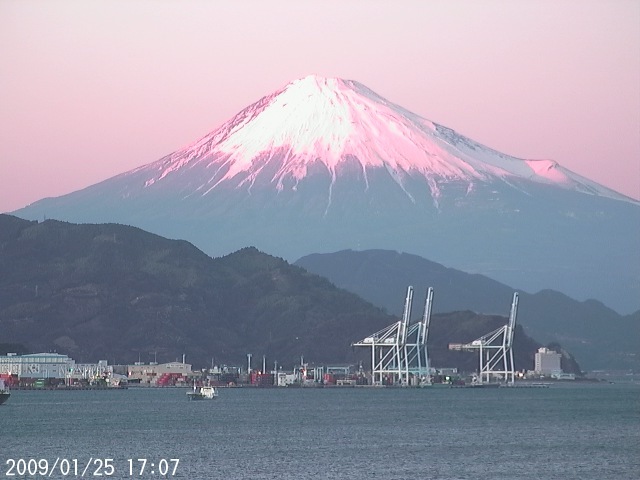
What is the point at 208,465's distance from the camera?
244 ft

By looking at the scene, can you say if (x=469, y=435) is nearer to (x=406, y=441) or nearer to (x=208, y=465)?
(x=406, y=441)

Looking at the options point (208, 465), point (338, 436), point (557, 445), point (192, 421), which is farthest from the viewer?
point (192, 421)

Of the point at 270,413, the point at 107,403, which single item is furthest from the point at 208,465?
the point at 107,403

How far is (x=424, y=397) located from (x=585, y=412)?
4142 centimetres

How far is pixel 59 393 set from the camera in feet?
609

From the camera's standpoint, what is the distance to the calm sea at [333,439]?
7312 centimetres

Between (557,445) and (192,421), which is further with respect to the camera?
(192,421)

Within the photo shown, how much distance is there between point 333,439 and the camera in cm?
9119

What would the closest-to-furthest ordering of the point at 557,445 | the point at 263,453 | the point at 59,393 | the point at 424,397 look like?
the point at 263,453
the point at 557,445
the point at 424,397
the point at 59,393

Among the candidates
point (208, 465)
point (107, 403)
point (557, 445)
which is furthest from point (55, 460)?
point (107, 403)

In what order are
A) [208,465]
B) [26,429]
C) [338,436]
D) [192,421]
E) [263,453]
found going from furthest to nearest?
[192,421]
[26,429]
[338,436]
[263,453]
[208,465]

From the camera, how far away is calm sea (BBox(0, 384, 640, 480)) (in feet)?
240

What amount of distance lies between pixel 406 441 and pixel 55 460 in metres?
20.2

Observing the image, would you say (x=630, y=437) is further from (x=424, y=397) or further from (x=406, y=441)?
(x=424, y=397)
